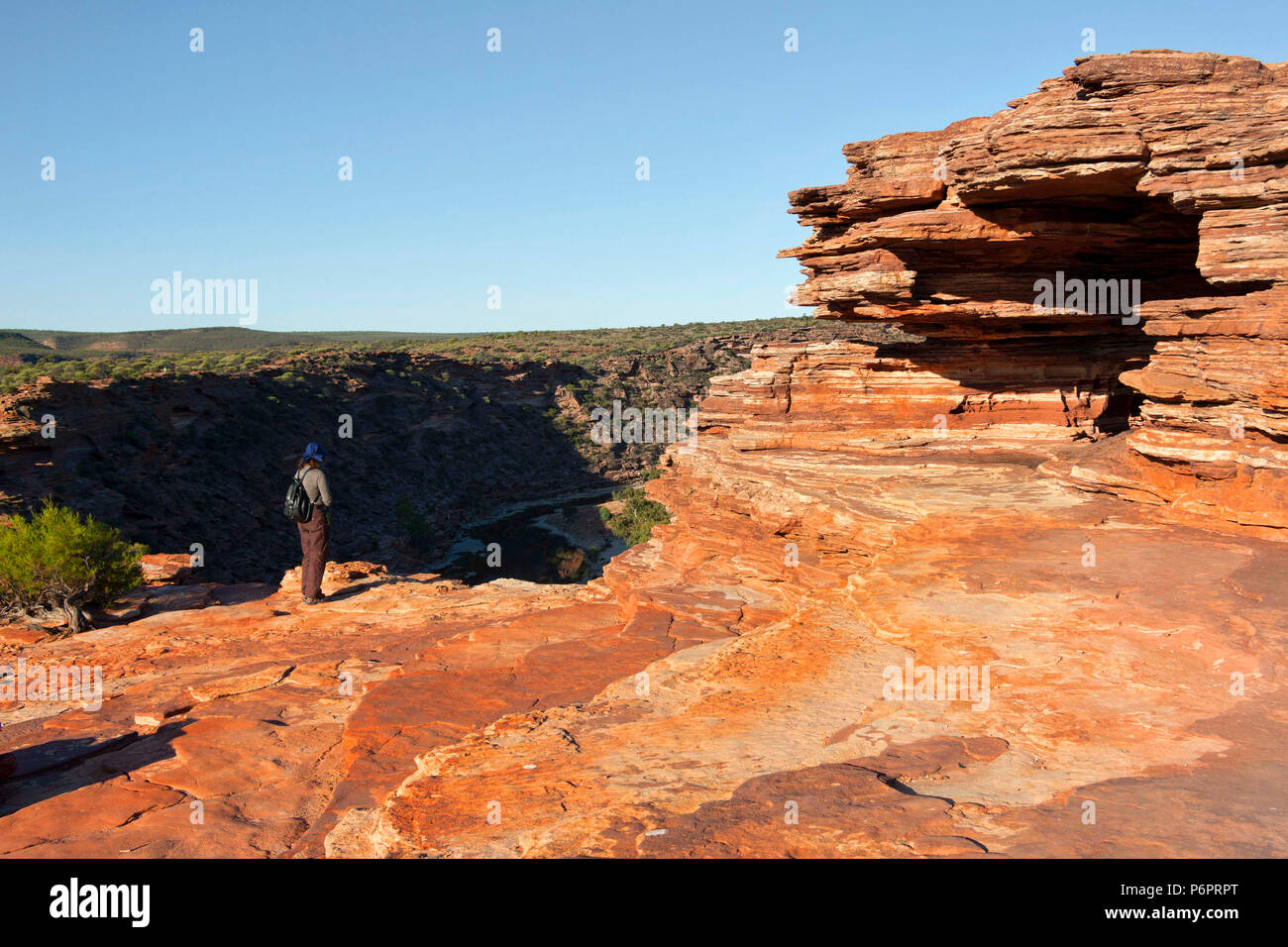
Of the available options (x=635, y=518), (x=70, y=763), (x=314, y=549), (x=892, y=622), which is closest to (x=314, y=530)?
(x=314, y=549)

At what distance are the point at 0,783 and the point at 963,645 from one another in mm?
7181

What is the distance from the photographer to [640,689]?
670 centimetres

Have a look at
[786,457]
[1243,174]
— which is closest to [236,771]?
[786,457]

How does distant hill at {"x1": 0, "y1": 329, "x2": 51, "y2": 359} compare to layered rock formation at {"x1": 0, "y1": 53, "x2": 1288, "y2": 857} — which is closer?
layered rock formation at {"x1": 0, "y1": 53, "x2": 1288, "y2": 857}

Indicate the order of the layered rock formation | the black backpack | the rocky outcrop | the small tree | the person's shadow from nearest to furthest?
the layered rock formation
the person's shadow
the rocky outcrop
the black backpack
the small tree

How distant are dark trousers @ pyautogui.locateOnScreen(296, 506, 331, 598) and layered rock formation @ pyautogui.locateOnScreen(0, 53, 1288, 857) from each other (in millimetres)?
441

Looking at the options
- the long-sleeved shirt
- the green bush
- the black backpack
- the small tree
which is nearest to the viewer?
the black backpack

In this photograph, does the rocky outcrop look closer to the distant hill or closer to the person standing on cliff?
the person standing on cliff

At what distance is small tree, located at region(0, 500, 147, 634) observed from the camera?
12.0 meters

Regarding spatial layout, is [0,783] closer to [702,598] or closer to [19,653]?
[19,653]

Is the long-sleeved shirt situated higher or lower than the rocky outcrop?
lower

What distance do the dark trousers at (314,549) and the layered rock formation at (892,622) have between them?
17.4 inches

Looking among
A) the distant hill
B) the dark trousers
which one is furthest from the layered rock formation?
the distant hill

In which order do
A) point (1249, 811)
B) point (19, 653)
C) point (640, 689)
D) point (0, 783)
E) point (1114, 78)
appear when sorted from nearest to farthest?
point (1249, 811), point (0, 783), point (640, 689), point (1114, 78), point (19, 653)
